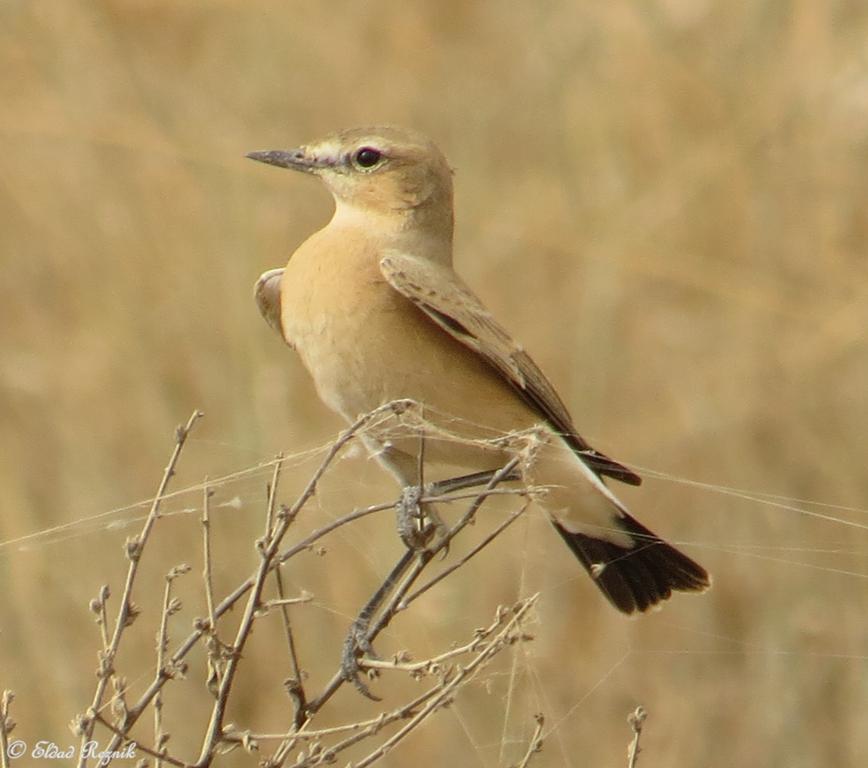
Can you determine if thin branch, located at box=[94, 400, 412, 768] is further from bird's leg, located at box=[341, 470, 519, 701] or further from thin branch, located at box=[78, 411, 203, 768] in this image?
bird's leg, located at box=[341, 470, 519, 701]

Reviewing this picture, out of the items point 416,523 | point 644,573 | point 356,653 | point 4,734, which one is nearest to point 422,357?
point 416,523

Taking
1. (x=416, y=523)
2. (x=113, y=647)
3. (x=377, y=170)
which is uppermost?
(x=377, y=170)

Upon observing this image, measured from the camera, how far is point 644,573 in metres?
4.26

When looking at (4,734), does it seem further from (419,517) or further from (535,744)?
(419,517)

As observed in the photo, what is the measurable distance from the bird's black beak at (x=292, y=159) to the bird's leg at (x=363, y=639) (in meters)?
1.14

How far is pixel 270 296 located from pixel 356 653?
1.46m

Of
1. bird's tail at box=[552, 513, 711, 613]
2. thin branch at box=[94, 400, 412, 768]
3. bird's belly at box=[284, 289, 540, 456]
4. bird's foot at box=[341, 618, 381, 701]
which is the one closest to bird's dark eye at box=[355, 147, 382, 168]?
bird's belly at box=[284, 289, 540, 456]

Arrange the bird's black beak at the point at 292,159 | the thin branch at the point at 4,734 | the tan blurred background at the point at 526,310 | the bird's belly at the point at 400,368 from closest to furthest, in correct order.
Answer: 1. the thin branch at the point at 4,734
2. the bird's belly at the point at 400,368
3. the bird's black beak at the point at 292,159
4. the tan blurred background at the point at 526,310

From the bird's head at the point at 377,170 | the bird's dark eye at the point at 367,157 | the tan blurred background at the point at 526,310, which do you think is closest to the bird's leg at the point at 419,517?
the bird's head at the point at 377,170

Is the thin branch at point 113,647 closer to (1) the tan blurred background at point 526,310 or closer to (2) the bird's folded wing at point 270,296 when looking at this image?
(2) the bird's folded wing at point 270,296

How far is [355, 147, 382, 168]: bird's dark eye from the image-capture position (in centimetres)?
451

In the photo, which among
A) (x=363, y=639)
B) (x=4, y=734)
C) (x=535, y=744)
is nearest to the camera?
(x=4, y=734)

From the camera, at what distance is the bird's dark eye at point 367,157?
178 inches

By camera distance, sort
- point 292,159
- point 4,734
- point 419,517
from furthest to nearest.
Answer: point 292,159, point 419,517, point 4,734
